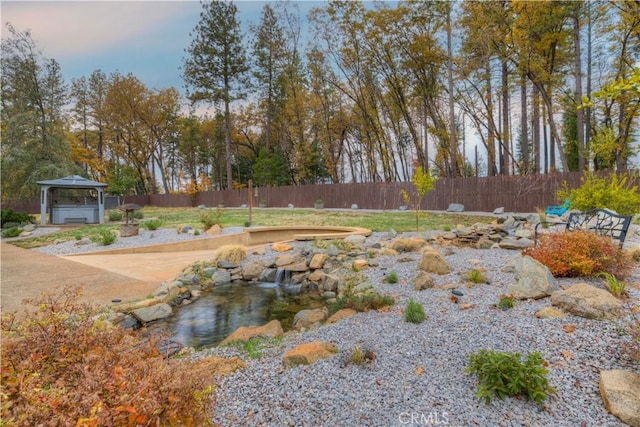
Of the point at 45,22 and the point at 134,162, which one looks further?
the point at 134,162

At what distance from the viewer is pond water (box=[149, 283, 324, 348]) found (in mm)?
3834

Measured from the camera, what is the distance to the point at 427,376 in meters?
2.11

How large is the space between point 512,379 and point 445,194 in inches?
574

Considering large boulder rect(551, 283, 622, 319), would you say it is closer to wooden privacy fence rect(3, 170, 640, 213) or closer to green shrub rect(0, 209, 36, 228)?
wooden privacy fence rect(3, 170, 640, 213)

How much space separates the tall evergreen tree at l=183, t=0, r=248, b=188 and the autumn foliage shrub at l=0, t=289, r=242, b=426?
2380cm

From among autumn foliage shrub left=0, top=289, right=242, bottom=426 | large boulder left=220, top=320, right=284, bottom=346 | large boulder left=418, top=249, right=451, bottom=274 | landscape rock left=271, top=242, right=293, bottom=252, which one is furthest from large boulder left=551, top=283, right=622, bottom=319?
landscape rock left=271, top=242, right=293, bottom=252

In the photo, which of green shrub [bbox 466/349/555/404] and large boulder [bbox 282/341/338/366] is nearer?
green shrub [bbox 466/349/555/404]

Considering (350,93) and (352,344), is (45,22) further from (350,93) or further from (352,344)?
(350,93)

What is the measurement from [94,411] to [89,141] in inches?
1389

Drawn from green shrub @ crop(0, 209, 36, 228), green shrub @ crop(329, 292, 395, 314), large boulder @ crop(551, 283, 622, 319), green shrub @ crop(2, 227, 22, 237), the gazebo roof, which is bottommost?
green shrub @ crop(329, 292, 395, 314)

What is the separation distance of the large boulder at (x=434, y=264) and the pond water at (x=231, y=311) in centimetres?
156

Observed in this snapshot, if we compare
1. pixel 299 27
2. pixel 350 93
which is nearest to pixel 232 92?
pixel 299 27

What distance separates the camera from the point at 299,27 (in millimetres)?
23672

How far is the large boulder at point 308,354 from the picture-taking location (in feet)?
7.92
